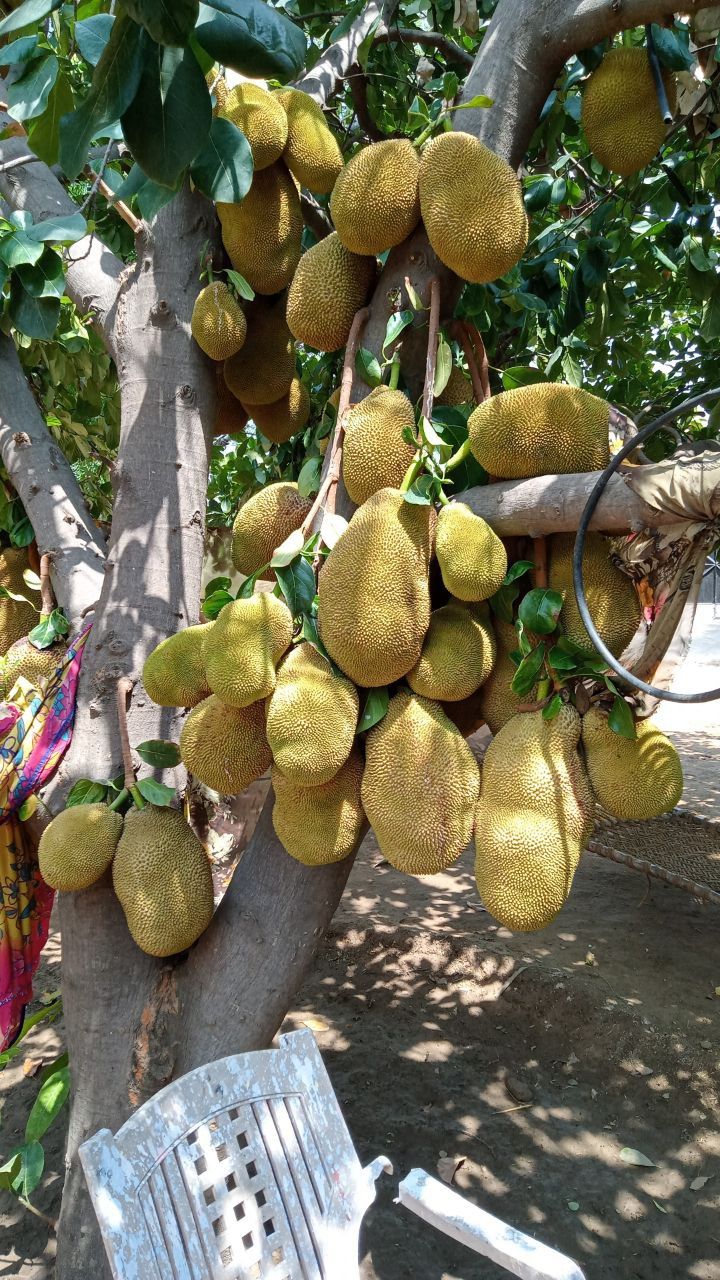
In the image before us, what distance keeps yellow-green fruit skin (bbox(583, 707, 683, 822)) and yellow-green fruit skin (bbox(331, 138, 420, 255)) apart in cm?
74

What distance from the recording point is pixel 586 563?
3.53ft

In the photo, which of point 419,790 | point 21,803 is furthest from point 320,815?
point 21,803

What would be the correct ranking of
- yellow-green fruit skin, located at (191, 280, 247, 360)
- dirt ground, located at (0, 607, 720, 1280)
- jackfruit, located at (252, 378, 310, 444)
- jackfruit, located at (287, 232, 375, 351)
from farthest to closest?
dirt ground, located at (0, 607, 720, 1280)
jackfruit, located at (252, 378, 310, 444)
yellow-green fruit skin, located at (191, 280, 247, 360)
jackfruit, located at (287, 232, 375, 351)

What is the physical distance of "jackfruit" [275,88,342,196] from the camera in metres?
1.41

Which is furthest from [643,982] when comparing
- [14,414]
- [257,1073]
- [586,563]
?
[14,414]

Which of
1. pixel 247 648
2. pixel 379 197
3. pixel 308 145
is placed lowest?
pixel 247 648

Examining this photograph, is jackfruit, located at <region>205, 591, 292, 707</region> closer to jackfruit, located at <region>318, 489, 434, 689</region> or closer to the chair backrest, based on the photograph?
jackfruit, located at <region>318, 489, 434, 689</region>

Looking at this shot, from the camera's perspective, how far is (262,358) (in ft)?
5.21

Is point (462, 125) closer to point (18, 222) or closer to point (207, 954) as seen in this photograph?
point (18, 222)

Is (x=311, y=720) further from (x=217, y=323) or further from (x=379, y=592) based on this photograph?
(x=217, y=323)

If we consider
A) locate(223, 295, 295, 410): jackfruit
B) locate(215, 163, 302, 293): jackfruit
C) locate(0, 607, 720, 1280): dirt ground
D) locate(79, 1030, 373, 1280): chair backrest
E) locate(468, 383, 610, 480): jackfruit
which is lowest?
locate(0, 607, 720, 1280): dirt ground

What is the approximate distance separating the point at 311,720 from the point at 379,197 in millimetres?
720

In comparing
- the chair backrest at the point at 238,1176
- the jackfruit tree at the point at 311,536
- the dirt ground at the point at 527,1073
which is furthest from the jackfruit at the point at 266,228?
the dirt ground at the point at 527,1073

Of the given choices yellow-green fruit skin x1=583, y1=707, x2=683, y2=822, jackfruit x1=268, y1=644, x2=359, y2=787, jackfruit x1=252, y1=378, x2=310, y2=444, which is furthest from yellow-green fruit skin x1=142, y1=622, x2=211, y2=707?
jackfruit x1=252, y1=378, x2=310, y2=444
